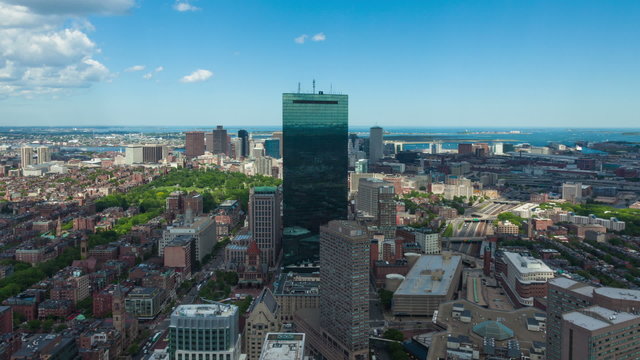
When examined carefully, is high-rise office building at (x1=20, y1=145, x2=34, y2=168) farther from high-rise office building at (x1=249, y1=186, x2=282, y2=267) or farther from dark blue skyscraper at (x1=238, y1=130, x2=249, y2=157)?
high-rise office building at (x1=249, y1=186, x2=282, y2=267)

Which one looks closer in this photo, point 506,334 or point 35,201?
point 506,334

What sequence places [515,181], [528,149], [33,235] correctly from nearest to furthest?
[33,235], [515,181], [528,149]

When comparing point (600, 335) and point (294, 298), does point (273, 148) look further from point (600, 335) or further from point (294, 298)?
point (600, 335)

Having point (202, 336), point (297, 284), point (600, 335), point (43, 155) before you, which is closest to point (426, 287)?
point (297, 284)

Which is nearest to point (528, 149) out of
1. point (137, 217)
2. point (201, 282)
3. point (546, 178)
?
point (546, 178)

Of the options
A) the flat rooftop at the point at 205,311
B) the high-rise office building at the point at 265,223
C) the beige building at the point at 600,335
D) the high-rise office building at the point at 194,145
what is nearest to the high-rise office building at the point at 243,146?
the high-rise office building at the point at 194,145

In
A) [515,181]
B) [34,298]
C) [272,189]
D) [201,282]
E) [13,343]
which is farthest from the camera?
[515,181]

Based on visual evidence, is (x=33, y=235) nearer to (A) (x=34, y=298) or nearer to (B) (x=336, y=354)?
(A) (x=34, y=298)
